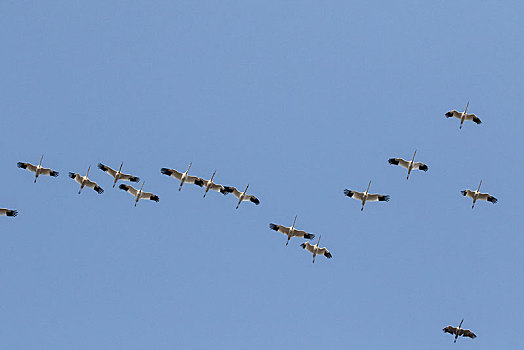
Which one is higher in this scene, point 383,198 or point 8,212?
point 383,198

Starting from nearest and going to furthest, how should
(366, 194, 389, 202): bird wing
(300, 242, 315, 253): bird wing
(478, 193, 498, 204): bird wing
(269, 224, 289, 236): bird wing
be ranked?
1. (366, 194, 389, 202): bird wing
2. (269, 224, 289, 236): bird wing
3. (300, 242, 315, 253): bird wing
4. (478, 193, 498, 204): bird wing

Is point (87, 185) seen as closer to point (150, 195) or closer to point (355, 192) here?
point (150, 195)

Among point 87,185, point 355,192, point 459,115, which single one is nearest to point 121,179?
point 87,185

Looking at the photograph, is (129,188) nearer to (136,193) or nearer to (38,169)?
(136,193)

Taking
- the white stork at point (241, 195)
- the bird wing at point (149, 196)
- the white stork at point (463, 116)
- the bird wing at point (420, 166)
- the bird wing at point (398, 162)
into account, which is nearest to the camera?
the bird wing at point (398, 162)

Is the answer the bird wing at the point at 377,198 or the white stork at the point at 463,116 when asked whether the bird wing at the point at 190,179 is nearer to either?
the bird wing at the point at 377,198

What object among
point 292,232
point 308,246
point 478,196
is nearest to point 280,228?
point 292,232

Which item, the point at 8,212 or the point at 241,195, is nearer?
the point at 8,212

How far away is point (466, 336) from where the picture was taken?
84.6 meters

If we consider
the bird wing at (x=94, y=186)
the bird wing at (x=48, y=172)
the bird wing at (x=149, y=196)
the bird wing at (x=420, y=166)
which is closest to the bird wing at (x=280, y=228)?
the bird wing at (x=149, y=196)

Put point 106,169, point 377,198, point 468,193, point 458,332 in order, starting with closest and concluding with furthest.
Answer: point 106,169
point 377,198
point 468,193
point 458,332

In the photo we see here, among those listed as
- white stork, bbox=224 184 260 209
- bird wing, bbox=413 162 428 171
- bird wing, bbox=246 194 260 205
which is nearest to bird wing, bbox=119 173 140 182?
white stork, bbox=224 184 260 209

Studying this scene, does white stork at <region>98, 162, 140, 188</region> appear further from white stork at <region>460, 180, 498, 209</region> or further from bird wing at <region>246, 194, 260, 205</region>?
white stork at <region>460, 180, 498, 209</region>

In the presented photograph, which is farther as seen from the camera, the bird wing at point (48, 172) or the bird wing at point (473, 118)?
the bird wing at point (473, 118)
